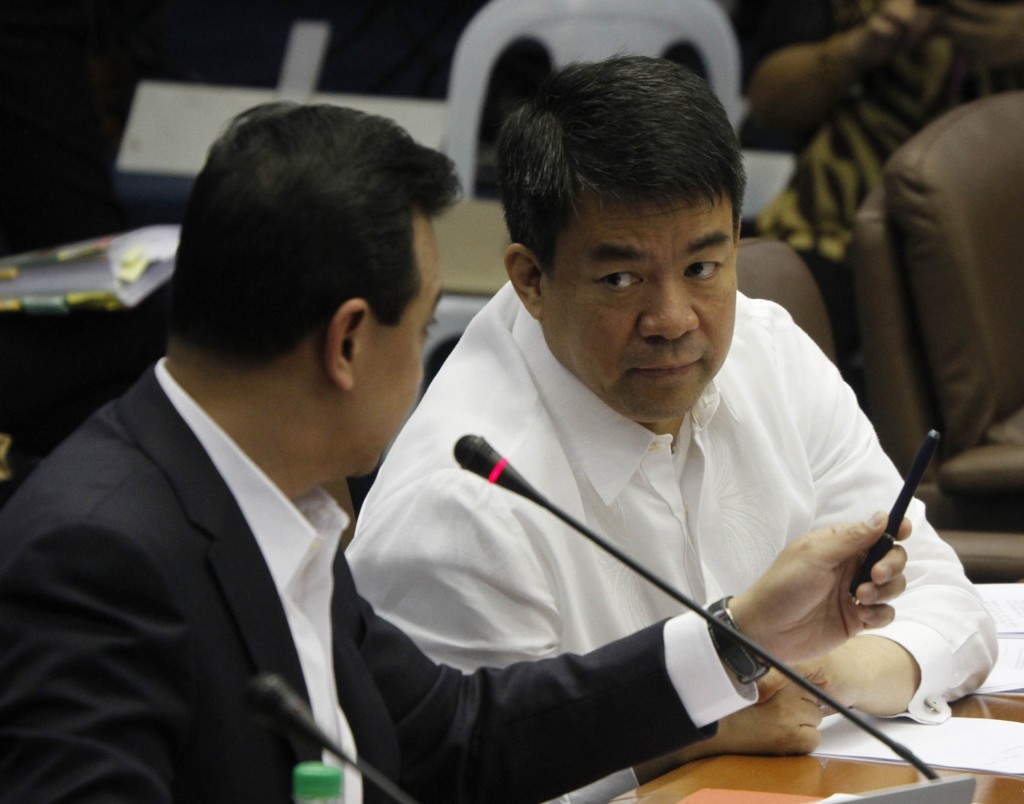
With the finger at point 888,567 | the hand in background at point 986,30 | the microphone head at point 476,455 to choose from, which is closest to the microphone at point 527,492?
the microphone head at point 476,455

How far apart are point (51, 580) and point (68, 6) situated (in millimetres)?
2862

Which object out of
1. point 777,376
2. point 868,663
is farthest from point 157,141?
point 868,663

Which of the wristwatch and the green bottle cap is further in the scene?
the wristwatch

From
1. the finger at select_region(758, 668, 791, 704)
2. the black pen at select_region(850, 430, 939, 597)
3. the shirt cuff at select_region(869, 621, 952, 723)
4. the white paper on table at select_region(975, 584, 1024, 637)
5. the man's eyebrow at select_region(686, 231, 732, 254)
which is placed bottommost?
the white paper on table at select_region(975, 584, 1024, 637)

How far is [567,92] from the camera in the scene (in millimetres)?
1685

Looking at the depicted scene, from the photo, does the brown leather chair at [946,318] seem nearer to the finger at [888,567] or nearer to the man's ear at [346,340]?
the finger at [888,567]

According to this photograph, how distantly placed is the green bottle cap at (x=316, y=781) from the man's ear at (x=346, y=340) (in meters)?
0.32

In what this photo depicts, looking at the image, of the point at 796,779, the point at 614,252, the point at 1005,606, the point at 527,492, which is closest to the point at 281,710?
the point at 527,492

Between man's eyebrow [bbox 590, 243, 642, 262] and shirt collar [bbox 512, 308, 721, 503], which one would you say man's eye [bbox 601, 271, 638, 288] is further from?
shirt collar [bbox 512, 308, 721, 503]

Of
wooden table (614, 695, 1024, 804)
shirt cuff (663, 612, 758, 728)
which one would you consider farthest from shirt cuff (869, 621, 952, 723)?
shirt cuff (663, 612, 758, 728)

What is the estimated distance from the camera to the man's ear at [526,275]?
67.4 inches

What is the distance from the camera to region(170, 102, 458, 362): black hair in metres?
1.11

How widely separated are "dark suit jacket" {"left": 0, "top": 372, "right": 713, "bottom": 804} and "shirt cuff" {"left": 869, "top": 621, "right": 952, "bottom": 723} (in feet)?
1.19

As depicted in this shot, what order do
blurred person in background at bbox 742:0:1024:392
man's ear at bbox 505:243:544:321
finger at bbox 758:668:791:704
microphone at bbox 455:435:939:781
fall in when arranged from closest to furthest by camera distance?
1. microphone at bbox 455:435:939:781
2. finger at bbox 758:668:791:704
3. man's ear at bbox 505:243:544:321
4. blurred person in background at bbox 742:0:1024:392
